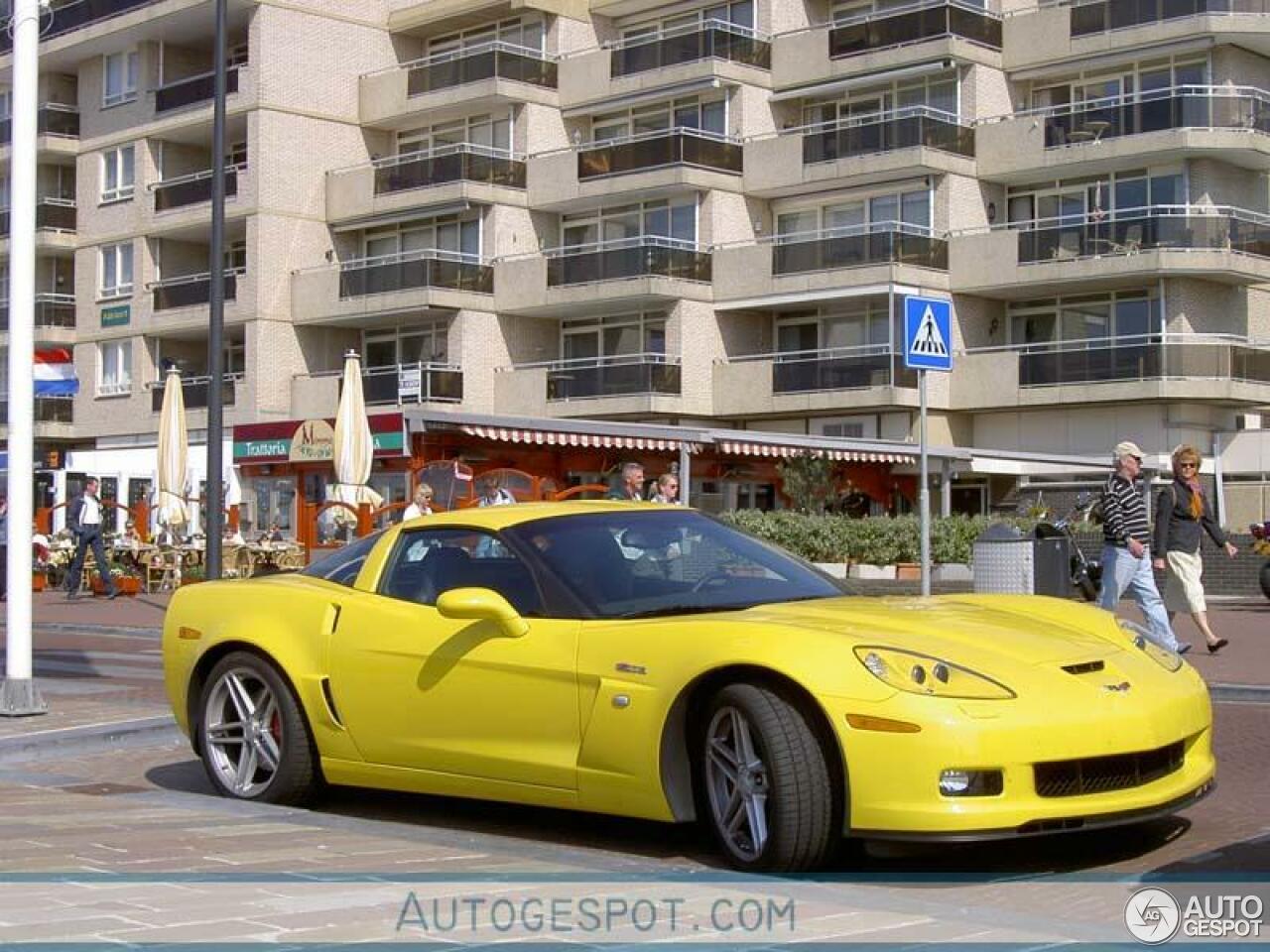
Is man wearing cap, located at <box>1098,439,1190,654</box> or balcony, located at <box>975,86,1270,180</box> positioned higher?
balcony, located at <box>975,86,1270,180</box>

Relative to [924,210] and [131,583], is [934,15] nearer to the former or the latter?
[924,210]

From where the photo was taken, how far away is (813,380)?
47781 millimetres

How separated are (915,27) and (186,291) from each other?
72.0 feet

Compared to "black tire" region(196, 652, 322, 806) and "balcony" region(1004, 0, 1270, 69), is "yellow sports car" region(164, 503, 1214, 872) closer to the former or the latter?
"black tire" region(196, 652, 322, 806)

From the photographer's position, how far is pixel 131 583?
1261 inches

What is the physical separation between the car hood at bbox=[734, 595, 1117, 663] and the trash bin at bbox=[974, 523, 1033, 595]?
905 cm

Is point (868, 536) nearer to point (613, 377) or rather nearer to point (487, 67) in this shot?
point (613, 377)

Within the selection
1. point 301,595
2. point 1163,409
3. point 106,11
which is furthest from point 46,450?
point 301,595

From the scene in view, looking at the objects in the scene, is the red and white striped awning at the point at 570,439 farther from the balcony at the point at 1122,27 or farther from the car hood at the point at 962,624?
the car hood at the point at 962,624

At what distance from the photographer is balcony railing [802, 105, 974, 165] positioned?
152 ft

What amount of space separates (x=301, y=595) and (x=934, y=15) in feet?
133

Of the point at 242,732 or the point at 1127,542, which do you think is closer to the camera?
the point at 242,732

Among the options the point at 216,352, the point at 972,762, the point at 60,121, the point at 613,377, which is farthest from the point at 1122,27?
the point at 972,762

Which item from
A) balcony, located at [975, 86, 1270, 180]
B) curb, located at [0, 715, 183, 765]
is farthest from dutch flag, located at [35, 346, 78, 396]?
curb, located at [0, 715, 183, 765]
